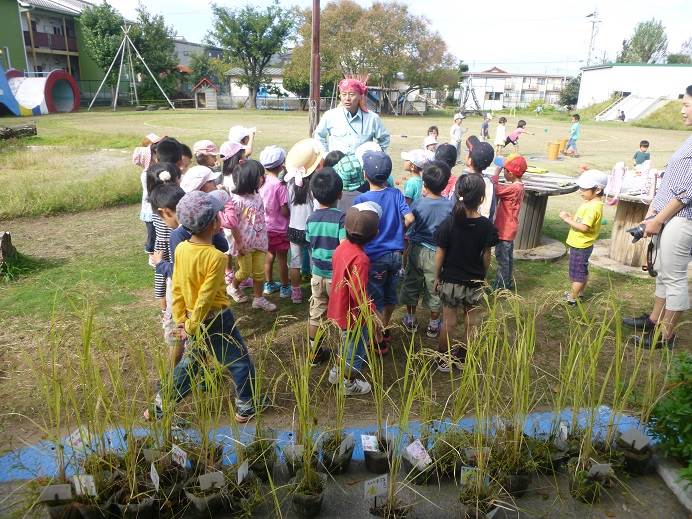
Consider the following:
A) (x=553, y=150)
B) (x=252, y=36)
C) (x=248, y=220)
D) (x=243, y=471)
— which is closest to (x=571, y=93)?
(x=252, y=36)

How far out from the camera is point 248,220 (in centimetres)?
399

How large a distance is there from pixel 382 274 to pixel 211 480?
176 cm

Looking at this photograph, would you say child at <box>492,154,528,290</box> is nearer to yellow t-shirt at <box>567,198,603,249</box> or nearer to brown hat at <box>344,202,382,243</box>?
yellow t-shirt at <box>567,198,603,249</box>

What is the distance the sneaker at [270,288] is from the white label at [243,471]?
2561mm

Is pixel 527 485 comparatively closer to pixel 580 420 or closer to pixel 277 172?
pixel 580 420

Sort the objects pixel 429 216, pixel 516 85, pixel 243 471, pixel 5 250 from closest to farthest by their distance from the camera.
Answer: pixel 243 471 → pixel 429 216 → pixel 5 250 → pixel 516 85

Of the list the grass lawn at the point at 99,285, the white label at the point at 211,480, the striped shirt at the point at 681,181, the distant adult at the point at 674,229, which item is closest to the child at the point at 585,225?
the grass lawn at the point at 99,285

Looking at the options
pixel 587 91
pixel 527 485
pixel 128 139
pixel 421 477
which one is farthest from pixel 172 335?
pixel 587 91

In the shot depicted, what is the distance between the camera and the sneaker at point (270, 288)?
4648 mm

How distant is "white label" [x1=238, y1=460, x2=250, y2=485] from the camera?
2.11 metres

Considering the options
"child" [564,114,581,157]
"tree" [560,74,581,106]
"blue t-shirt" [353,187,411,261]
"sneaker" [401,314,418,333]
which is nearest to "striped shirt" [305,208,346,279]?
"blue t-shirt" [353,187,411,261]

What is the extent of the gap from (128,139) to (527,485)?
631 inches

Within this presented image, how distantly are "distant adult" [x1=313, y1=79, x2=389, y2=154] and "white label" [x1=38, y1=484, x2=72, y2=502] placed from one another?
3299 millimetres

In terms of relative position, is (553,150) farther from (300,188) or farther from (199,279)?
(199,279)
